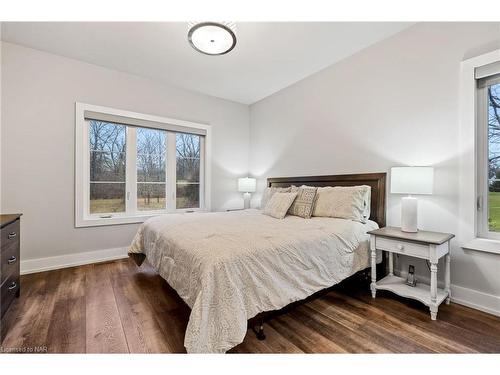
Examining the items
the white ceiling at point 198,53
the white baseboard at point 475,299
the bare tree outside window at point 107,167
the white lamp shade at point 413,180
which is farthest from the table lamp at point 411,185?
the bare tree outside window at point 107,167

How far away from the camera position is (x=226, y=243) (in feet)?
5.05

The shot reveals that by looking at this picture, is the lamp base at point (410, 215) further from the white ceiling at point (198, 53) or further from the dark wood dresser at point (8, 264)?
the dark wood dresser at point (8, 264)

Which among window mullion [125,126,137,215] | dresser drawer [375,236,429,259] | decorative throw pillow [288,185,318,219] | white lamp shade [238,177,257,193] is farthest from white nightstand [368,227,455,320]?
window mullion [125,126,137,215]

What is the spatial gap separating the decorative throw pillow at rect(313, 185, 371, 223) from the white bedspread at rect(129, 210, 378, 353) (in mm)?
119

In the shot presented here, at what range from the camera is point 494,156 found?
76.7 inches

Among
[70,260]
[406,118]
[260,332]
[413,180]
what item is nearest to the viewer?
[260,332]

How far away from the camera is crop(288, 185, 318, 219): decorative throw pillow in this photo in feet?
8.52

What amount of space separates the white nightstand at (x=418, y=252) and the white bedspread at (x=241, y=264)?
0.65 feet

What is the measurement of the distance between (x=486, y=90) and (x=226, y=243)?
2.57 metres

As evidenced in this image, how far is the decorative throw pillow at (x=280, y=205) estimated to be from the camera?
266cm

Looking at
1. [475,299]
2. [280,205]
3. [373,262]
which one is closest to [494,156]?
[475,299]

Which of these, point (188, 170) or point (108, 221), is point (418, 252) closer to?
point (188, 170)

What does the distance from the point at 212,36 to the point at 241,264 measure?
6.55 feet
